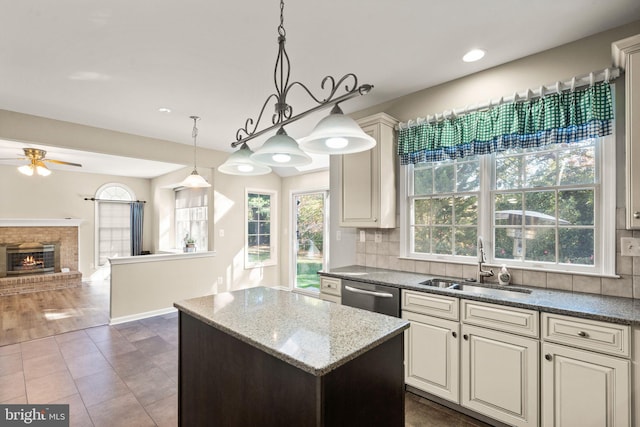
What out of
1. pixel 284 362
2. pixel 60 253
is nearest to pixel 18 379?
pixel 284 362

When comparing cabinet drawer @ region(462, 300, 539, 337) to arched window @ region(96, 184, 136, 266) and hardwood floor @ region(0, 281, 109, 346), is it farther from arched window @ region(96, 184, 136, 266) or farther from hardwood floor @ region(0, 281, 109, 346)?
arched window @ region(96, 184, 136, 266)

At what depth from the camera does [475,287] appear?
2.50 metres

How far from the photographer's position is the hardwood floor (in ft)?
13.0

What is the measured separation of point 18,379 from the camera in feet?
9.04

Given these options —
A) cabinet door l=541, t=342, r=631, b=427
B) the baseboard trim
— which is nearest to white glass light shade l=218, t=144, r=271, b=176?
cabinet door l=541, t=342, r=631, b=427

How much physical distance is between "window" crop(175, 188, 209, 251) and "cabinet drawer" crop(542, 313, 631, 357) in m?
5.77

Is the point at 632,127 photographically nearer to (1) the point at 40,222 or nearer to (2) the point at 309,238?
(2) the point at 309,238

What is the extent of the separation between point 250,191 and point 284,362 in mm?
4926

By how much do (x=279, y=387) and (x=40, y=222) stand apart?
25.8ft

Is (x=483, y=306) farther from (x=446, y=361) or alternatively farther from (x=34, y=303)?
(x=34, y=303)

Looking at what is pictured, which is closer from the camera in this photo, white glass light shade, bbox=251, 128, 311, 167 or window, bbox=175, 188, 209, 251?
white glass light shade, bbox=251, 128, 311, 167

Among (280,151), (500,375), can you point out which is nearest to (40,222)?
(280,151)

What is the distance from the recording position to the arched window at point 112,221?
24.6 feet

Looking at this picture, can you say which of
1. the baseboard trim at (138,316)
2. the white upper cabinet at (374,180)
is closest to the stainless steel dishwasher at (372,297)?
the white upper cabinet at (374,180)
